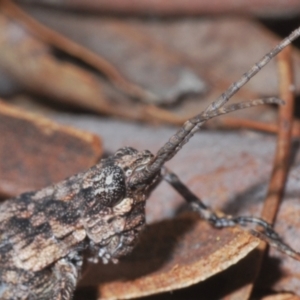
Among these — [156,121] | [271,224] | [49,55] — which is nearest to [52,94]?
[49,55]

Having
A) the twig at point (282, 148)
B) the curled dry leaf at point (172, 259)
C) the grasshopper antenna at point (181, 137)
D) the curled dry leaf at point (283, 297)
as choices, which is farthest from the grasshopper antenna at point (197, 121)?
the curled dry leaf at point (283, 297)

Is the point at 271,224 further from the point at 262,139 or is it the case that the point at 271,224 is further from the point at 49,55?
the point at 49,55

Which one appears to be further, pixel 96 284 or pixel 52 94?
pixel 52 94

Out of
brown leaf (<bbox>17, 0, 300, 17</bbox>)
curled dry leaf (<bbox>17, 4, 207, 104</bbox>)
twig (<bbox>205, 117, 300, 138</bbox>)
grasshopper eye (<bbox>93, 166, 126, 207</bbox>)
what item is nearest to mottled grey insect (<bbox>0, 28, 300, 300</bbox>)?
grasshopper eye (<bbox>93, 166, 126, 207</bbox>)

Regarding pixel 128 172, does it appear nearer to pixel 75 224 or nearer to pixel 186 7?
pixel 75 224

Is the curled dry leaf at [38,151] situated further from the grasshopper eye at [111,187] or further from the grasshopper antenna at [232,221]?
the grasshopper eye at [111,187]

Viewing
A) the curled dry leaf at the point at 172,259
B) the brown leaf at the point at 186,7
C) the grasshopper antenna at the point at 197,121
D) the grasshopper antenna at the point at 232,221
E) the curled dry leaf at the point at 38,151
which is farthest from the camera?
Result: the brown leaf at the point at 186,7
